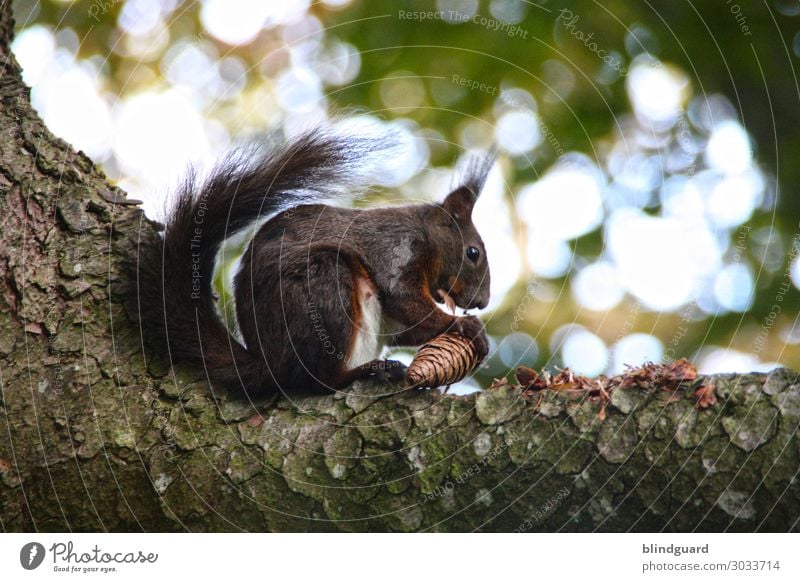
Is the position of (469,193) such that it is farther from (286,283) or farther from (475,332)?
(286,283)

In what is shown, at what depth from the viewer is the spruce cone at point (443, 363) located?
1.52 m

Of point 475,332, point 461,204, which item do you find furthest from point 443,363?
point 461,204

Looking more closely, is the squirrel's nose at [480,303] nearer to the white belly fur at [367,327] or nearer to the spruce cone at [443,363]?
the white belly fur at [367,327]

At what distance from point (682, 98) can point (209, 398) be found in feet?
6.48

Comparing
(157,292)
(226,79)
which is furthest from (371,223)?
(226,79)

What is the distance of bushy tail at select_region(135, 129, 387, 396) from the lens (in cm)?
168

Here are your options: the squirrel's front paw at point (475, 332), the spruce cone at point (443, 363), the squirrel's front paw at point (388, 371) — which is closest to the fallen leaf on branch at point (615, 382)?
the spruce cone at point (443, 363)

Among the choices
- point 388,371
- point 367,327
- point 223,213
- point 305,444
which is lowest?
point 305,444

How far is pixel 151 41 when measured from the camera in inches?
119

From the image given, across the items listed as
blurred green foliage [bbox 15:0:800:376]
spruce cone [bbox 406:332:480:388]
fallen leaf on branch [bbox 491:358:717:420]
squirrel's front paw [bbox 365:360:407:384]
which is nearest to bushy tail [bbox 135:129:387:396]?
squirrel's front paw [bbox 365:360:407:384]
